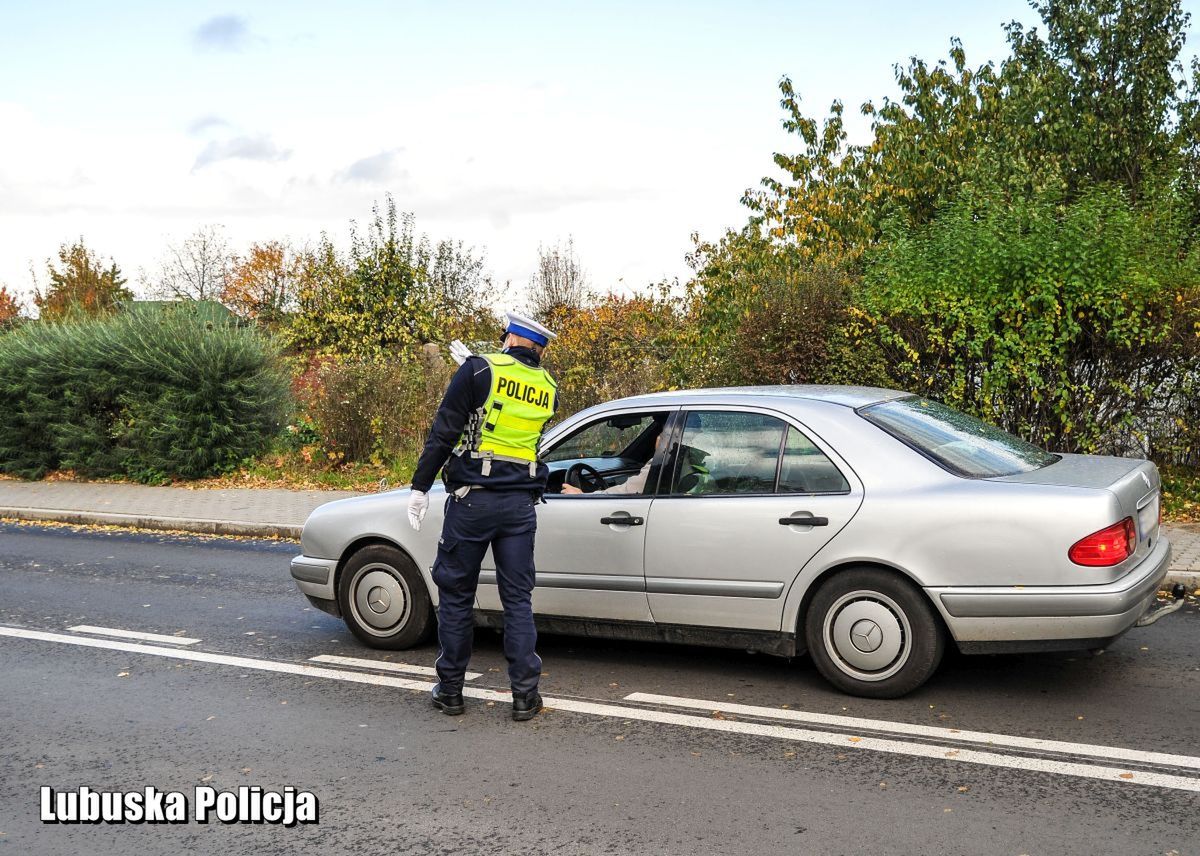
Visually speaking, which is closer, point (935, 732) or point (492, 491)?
point (935, 732)

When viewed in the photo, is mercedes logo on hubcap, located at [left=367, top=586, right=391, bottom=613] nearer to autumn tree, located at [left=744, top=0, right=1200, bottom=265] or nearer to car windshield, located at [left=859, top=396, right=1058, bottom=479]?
car windshield, located at [left=859, top=396, right=1058, bottom=479]

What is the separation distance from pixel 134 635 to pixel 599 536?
3.51m

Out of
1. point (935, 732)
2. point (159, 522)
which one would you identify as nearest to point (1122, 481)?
point (935, 732)

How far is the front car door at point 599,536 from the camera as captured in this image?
582cm

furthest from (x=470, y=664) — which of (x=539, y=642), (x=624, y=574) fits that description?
(x=624, y=574)

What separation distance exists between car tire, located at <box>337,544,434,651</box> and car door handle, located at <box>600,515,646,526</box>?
122cm

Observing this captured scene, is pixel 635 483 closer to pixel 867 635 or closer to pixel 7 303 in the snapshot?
pixel 867 635

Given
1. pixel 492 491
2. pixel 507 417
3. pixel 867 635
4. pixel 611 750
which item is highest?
pixel 507 417

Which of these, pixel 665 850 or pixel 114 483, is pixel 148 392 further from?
pixel 665 850

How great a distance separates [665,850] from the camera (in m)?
3.86

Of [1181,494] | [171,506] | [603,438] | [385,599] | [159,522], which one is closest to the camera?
[603,438]

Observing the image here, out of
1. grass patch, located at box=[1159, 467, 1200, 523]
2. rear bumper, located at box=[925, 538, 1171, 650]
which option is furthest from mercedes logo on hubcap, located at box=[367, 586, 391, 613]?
grass patch, located at box=[1159, 467, 1200, 523]

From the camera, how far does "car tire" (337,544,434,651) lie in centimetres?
650

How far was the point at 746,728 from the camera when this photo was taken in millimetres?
5129
